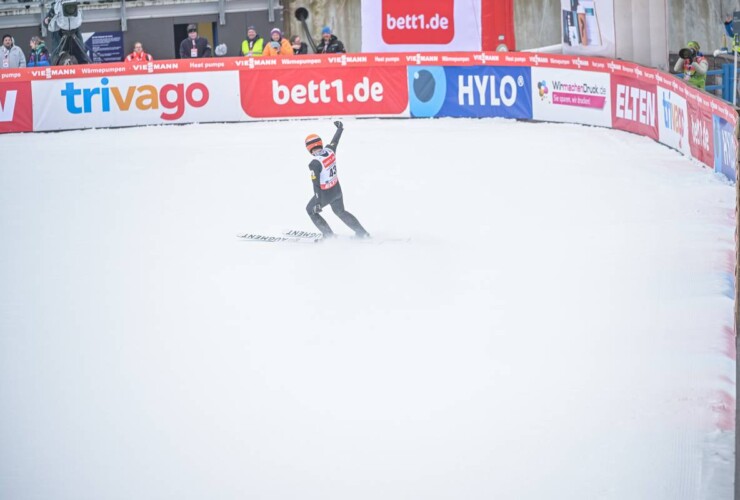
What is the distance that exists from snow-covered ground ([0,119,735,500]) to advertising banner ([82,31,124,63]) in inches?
429

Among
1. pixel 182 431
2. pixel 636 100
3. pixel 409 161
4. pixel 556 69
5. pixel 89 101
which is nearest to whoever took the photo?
pixel 182 431

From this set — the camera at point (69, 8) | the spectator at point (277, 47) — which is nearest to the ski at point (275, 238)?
the spectator at point (277, 47)

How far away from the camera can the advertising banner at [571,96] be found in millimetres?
22500

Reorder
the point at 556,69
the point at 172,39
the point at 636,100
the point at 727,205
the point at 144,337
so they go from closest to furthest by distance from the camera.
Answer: the point at 144,337, the point at 727,205, the point at 636,100, the point at 556,69, the point at 172,39

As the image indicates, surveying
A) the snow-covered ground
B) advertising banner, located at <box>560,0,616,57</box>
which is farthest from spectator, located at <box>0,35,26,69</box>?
advertising banner, located at <box>560,0,616,57</box>

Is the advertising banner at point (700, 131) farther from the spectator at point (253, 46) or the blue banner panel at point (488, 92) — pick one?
the spectator at point (253, 46)

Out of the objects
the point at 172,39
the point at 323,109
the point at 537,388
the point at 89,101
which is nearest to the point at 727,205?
the point at 537,388

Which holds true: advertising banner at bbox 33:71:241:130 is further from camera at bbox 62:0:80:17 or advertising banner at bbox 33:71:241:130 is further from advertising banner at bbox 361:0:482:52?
advertising banner at bbox 361:0:482:52

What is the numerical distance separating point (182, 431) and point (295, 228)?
728cm

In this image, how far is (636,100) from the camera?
2139cm

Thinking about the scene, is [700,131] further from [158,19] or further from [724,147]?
[158,19]

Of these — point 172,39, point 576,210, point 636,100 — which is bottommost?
point 576,210

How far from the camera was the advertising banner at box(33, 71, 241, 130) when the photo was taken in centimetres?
2477

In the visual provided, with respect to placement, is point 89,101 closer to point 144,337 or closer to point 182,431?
point 144,337
